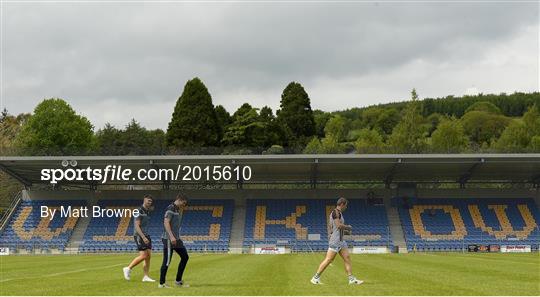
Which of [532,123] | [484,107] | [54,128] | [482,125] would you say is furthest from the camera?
[484,107]

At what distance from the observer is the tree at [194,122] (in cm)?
8200

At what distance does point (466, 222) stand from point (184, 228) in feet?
75.7

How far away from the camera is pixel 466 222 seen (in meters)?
50.7

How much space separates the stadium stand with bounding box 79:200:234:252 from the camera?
48344mm

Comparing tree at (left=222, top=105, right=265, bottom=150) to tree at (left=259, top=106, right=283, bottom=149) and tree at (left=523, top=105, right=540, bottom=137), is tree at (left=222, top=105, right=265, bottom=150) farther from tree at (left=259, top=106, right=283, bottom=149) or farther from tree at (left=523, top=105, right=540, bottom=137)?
tree at (left=523, top=105, right=540, bottom=137)

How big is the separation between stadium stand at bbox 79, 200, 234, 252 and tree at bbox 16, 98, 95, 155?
2675 centimetres

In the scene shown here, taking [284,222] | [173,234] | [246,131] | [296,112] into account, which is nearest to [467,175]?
[284,222]

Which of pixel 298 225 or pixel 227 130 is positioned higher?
pixel 227 130

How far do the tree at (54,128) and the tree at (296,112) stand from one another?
1193 inches

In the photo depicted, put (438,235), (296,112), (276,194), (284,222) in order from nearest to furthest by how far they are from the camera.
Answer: (438,235) → (284,222) → (276,194) → (296,112)

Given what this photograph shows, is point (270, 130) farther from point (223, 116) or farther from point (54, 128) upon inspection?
point (54, 128)

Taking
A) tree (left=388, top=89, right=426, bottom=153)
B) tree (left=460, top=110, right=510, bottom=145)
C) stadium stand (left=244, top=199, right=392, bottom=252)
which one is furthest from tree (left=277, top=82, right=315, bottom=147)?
stadium stand (left=244, top=199, right=392, bottom=252)

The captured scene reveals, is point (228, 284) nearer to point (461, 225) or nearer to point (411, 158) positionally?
point (411, 158)

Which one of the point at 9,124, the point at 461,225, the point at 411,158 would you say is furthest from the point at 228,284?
the point at 9,124
